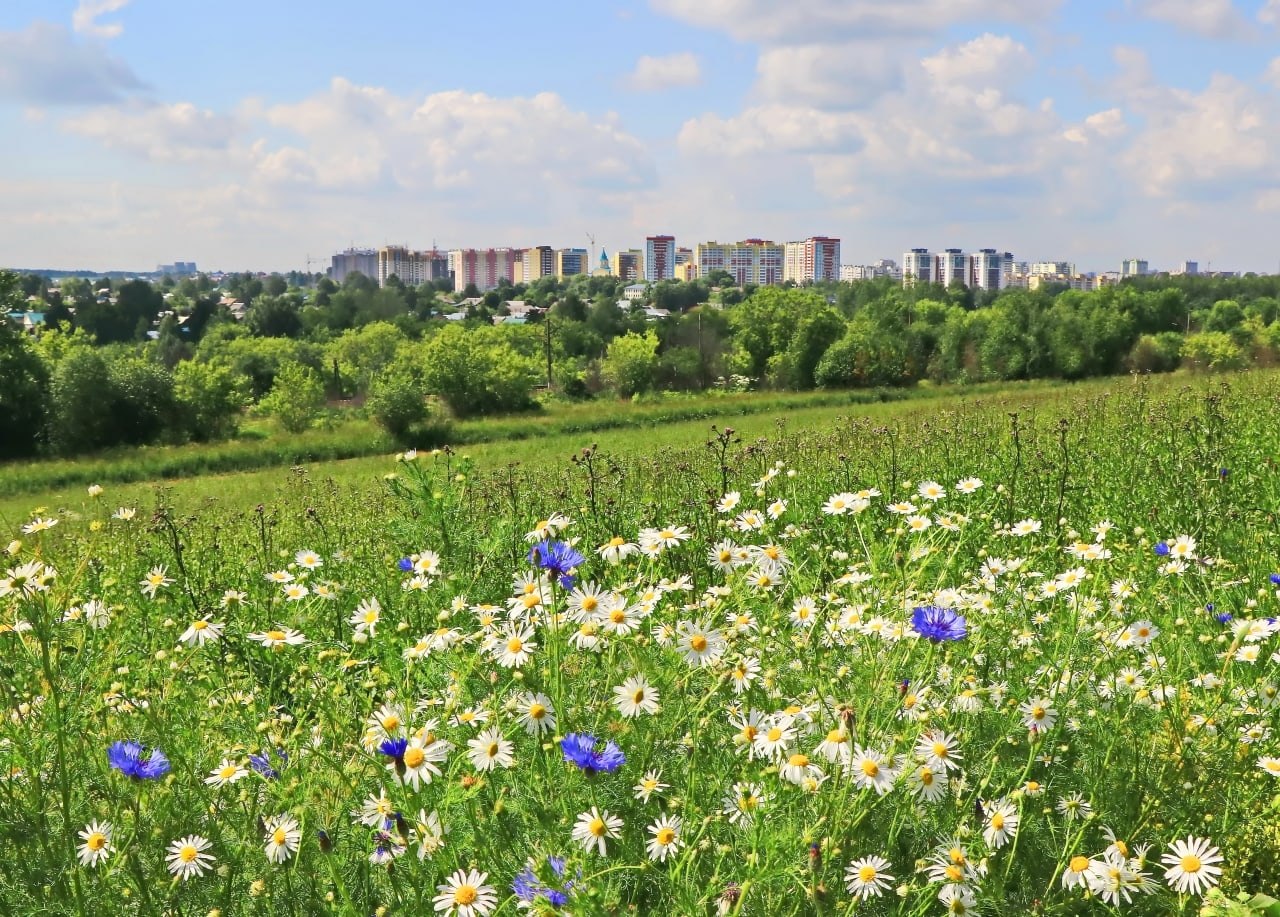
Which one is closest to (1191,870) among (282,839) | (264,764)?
(282,839)

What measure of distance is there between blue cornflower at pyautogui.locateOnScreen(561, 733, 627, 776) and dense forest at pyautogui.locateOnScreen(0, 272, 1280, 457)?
37.3m

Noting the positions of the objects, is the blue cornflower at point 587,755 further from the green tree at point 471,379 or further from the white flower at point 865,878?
the green tree at point 471,379

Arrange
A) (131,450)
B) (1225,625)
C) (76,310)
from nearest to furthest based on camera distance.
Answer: (1225,625) → (131,450) → (76,310)

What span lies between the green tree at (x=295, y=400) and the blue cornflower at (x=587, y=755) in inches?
2081

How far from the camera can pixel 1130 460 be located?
884 centimetres

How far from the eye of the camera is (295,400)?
55375 millimetres

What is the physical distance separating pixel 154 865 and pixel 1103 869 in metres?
2.05

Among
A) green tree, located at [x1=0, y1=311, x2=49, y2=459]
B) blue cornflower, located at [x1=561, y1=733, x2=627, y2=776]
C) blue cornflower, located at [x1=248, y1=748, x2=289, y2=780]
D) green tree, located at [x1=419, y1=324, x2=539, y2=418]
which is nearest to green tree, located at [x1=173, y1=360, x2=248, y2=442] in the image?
green tree, located at [x1=0, y1=311, x2=49, y2=459]

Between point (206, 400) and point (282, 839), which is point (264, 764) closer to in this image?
point (282, 839)

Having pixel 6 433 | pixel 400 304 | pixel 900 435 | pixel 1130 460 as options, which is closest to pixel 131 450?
pixel 6 433

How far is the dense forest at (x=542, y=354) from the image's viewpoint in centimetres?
4209

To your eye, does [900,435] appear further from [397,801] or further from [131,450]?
[131,450]

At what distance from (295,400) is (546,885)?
5734 cm

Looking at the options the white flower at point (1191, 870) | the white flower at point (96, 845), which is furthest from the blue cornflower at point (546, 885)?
the white flower at point (1191, 870)
